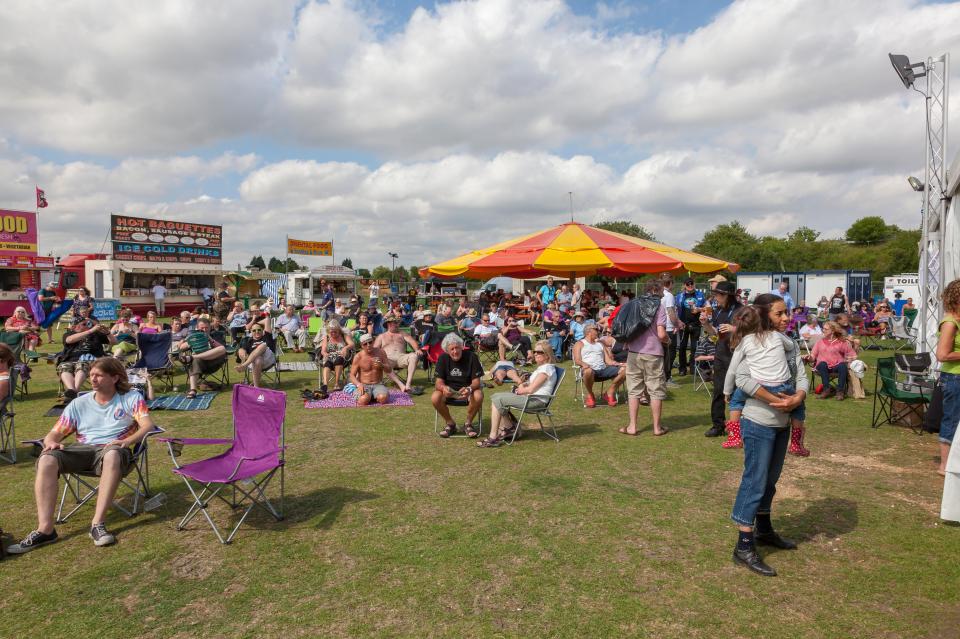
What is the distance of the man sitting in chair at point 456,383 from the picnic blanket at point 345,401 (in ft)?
6.17

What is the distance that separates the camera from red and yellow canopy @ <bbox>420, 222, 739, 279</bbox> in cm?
1030

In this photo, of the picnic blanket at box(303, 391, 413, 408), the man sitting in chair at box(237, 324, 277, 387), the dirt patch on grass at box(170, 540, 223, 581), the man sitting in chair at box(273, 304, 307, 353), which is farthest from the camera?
the man sitting in chair at box(273, 304, 307, 353)

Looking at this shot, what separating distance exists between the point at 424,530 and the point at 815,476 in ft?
10.9

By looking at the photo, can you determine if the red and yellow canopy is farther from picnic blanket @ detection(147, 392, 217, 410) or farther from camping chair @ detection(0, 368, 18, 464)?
camping chair @ detection(0, 368, 18, 464)

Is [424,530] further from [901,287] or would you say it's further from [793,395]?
[901,287]

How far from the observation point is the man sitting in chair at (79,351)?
7797 millimetres

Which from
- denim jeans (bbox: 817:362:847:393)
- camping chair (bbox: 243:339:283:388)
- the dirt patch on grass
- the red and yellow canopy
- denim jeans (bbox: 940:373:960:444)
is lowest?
the dirt patch on grass

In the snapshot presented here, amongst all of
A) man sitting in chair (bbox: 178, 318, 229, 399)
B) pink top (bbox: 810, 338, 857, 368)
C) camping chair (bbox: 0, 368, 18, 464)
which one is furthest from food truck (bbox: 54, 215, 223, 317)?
pink top (bbox: 810, 338, 857, 368)

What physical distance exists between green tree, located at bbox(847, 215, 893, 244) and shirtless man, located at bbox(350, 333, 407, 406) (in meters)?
85.4

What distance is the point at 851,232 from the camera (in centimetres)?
8031

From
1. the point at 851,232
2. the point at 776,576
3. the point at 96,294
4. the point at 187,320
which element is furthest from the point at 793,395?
the point at 851,232

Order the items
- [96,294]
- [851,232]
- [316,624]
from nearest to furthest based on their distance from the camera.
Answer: [316,624] < [96,294] < [851,232]

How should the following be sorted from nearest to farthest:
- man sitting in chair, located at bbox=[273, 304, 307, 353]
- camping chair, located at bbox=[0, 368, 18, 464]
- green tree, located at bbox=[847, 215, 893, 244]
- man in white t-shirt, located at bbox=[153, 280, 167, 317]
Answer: camping chair, located at bbox=[0, 368, 18, 464], man sitting in chair, located at bbox=[273, 304, 307, 353], man in white t-shirt, located at bbox=[153, 280, 167, 317], green tree, located at bbox=[847, 215, 893, 244]

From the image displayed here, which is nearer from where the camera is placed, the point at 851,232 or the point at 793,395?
the point at 793,395
